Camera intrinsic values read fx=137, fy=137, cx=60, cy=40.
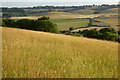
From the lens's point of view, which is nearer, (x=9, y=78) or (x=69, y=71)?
(x=9, y=78)

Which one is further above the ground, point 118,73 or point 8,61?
point 8,61

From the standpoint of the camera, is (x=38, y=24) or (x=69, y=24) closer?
(x=38, y=24)

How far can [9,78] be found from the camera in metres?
2.68

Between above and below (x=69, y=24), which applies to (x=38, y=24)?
above

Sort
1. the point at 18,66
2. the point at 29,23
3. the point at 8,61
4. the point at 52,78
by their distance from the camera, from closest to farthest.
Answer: the point at 52,78
the point at 18,66
the point at 8,61
the point at 29,23

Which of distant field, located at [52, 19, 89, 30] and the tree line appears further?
distant field, located at [52, 19, 89, 30]

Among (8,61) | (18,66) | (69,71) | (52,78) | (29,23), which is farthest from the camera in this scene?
(29,23)

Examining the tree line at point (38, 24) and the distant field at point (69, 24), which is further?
the distant field at point (69, 24)

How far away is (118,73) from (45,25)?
5334 cm

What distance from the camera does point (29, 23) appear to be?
5934cm

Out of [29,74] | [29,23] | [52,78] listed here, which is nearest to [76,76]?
[52,78]

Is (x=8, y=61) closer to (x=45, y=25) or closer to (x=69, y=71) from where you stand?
(x=69, y=71)

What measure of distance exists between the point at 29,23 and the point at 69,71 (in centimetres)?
5845

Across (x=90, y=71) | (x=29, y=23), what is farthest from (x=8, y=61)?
(x=29, y=23)
